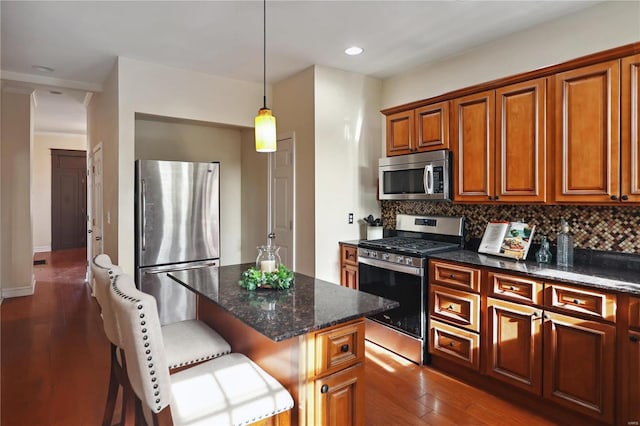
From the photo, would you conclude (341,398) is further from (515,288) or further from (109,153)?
(109,153)

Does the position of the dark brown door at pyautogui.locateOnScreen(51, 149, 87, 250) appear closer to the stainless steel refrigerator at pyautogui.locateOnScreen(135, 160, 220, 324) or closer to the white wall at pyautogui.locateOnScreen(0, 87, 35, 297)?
the white wall at pyautogui.locateOnScreen(0, 87, 35, 297)

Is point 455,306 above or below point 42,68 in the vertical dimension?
below

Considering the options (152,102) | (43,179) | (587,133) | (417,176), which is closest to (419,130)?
(417,176)

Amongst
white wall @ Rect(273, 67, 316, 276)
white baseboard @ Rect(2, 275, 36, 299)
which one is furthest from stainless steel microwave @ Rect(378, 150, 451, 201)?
white baseboard @ Rect(2, 275, 36, 299)

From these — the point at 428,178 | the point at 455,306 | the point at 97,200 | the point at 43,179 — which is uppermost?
the point at 43,179

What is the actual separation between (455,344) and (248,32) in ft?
9.67

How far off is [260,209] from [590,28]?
3601mm

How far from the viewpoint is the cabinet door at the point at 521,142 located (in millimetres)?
2553

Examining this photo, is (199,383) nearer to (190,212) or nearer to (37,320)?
(190,212)

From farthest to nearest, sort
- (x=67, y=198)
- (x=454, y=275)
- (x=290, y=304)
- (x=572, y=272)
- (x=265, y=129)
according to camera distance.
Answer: (x=67, y=198), (x=454, y=275), (x=572, y=272), (x=265, y=129), (x=290, y=304)

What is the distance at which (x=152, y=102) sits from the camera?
3.69 metres

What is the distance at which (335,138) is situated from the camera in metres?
3.81

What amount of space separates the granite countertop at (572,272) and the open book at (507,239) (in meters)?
0.07

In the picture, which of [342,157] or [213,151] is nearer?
[342,157]
